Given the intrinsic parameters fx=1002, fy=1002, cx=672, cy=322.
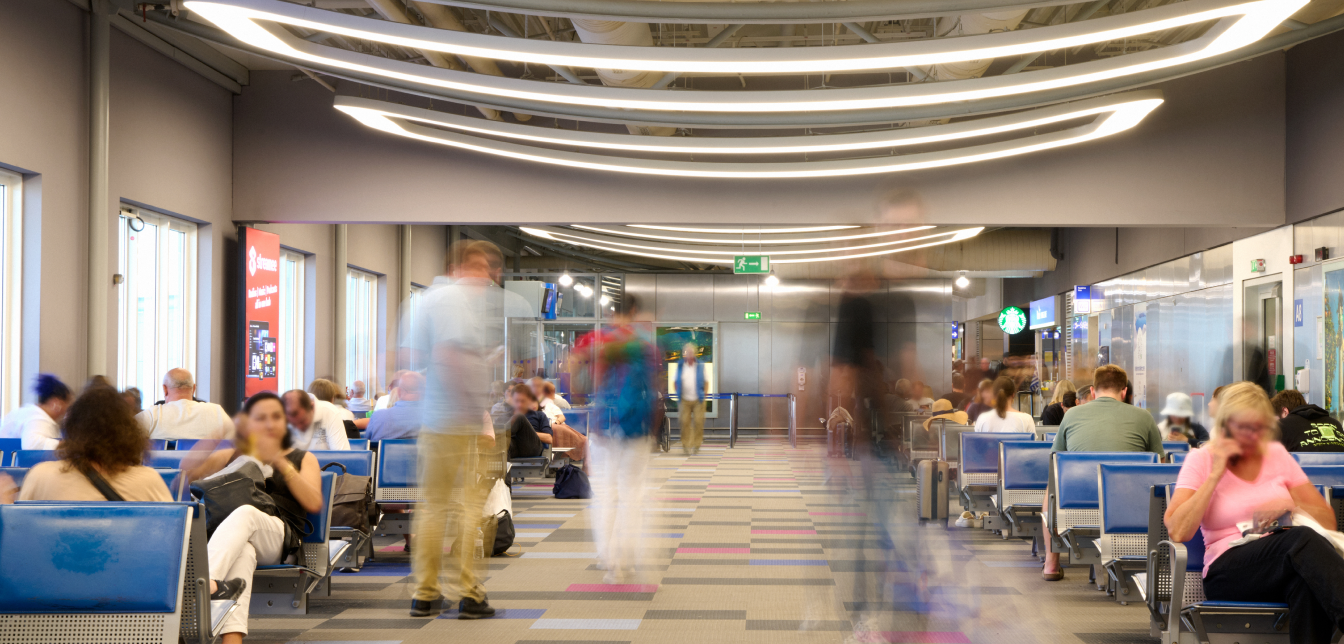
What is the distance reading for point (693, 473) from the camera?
1368 cm

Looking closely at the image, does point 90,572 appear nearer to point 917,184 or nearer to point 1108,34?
point 1108,34

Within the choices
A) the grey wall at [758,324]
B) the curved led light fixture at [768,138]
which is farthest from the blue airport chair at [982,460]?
the grey wall at [758,324]

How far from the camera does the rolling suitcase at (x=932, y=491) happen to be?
8055 mm

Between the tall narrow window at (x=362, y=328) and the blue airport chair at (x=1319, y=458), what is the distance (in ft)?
44.4

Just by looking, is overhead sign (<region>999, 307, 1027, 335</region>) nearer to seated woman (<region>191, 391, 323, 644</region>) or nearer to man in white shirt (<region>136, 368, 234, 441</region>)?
man in white shirt (<region>136, 368, 234, 441</region>)

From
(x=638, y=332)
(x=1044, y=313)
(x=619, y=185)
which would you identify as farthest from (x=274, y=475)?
(x=1044, y=313)

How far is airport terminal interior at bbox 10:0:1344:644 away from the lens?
3.99 metres

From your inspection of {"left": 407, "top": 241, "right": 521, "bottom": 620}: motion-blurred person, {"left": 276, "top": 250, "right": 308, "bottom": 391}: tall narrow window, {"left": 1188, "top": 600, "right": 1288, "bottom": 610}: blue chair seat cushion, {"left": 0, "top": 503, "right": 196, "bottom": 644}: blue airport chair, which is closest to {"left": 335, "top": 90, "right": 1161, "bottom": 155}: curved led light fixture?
{"left": 276, "top": 250, "right": 308, "bottom": 391}: tall narrow window

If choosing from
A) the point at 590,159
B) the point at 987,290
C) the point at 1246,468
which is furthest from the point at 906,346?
the point at 987,290

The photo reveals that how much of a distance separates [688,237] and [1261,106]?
9.04 metres

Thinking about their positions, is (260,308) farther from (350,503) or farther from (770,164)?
(350,503)

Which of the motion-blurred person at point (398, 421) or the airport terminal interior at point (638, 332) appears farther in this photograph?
the motion-blurred person at point (398, 421)

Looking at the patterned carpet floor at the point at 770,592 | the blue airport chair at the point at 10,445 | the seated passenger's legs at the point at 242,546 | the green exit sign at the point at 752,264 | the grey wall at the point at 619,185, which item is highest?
the grey wall at the point at 619,185

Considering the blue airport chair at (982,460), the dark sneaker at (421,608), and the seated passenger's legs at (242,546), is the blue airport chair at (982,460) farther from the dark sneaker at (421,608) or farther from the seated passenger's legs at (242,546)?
the seated passenger's legs at (242,546)
